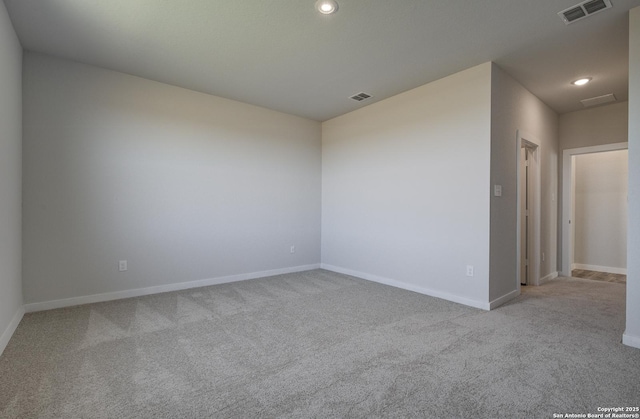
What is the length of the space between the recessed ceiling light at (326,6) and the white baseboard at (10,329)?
Answer: 11.4 ft

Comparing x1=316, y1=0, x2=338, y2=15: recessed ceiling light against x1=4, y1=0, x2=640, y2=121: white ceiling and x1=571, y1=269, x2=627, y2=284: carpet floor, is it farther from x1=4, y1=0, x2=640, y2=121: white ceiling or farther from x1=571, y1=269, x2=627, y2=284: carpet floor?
x1=571, y1=269, x2=627, y2=284: carpet floor

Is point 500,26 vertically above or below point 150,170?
above

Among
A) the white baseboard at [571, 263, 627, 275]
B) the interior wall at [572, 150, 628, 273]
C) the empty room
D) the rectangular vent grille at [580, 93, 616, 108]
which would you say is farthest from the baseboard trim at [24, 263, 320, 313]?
the interior wall at [572, 150, 628, 273]

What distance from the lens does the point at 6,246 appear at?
8.00 feet

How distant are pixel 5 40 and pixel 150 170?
166cm

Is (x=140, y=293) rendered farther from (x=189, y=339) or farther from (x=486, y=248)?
(x=486, y=248)

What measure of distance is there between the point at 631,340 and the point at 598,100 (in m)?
3.63

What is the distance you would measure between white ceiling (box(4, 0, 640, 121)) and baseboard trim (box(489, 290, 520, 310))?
2598 millimetres

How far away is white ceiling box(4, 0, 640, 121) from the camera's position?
240 centimetres

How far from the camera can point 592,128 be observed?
470 cm

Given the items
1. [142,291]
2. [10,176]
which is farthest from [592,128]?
[10,176]

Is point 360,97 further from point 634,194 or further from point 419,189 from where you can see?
point 634,194

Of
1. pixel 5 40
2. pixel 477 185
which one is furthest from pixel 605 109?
pixel 5 40

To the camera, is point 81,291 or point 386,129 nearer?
point 81,291
